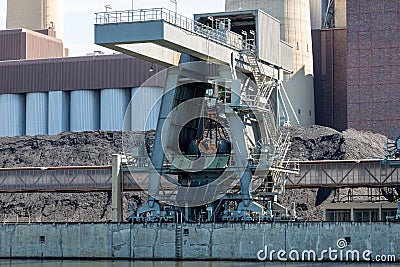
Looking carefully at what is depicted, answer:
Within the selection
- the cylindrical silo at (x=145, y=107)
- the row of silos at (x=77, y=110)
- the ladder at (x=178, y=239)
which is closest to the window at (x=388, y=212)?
the ladder at (x=178, y=239)

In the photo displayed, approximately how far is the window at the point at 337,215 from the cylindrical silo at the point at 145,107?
25481mm

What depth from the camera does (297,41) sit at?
277 ft

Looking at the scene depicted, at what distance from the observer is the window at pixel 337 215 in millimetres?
62500

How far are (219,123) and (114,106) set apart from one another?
32587 mm

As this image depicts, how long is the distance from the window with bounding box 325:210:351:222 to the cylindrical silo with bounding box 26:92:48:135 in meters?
34.4

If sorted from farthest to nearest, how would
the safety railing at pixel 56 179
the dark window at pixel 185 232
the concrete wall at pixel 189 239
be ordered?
the safety railing at pixel 56 179
the dark window at pixel 185 232
the concrete wall at pixel 189 239

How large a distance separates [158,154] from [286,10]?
32.0 meters

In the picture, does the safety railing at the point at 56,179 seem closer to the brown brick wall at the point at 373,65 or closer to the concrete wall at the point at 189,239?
the concrete wall at the point at 189,239

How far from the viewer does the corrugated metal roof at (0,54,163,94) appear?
8750 cm

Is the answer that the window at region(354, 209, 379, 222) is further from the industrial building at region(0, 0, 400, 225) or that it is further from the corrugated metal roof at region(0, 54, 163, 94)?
the corrugated metal roof at region(0, 54, 163, 94)

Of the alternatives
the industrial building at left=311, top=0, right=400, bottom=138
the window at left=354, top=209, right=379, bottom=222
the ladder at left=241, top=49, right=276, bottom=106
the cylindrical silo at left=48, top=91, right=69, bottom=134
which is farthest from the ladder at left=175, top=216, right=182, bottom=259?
the cylindrical silo at left=48, top=91, right=69, bottom=134

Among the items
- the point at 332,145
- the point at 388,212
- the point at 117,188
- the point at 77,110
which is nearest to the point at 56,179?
the point at 117,188

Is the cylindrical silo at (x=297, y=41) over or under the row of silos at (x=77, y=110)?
over

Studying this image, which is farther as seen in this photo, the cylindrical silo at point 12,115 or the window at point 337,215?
the cylindrical silo at point 12,115
